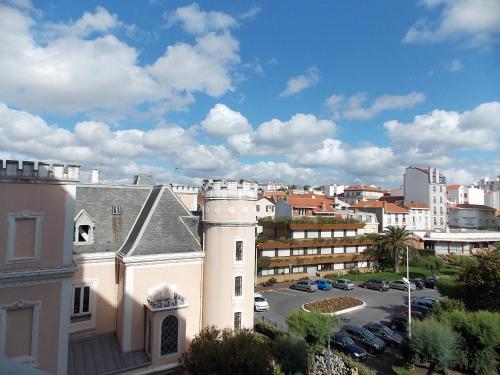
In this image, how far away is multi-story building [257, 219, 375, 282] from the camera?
1852 inches

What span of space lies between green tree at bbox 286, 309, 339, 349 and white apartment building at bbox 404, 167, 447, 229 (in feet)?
216

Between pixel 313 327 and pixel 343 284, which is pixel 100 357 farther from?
pixel 343 284

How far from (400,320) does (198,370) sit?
21.4 m

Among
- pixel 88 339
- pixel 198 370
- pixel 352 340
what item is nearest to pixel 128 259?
pixel 88 339

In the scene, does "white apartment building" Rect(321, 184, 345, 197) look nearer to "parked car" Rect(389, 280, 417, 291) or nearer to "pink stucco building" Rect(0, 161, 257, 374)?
"parked car" Rect(389, 280, 417, 291)

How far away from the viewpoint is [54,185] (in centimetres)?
1569

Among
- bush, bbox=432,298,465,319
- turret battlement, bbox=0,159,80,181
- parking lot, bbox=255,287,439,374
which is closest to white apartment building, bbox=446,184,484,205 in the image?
parking lot, bbox=255,287,439,374

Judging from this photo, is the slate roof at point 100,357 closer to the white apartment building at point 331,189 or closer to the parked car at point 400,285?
the parked car at point 400,285

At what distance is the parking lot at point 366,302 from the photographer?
81.9 ft

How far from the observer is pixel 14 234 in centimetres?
1475

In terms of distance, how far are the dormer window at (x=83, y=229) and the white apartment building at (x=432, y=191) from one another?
3021 inches

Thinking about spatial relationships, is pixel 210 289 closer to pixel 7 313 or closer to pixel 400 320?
pixel 7 313

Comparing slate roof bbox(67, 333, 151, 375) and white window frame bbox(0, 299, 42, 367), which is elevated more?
white window frame bbox(0, 299, 42, 367)

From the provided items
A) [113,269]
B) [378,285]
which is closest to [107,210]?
[113,269]
